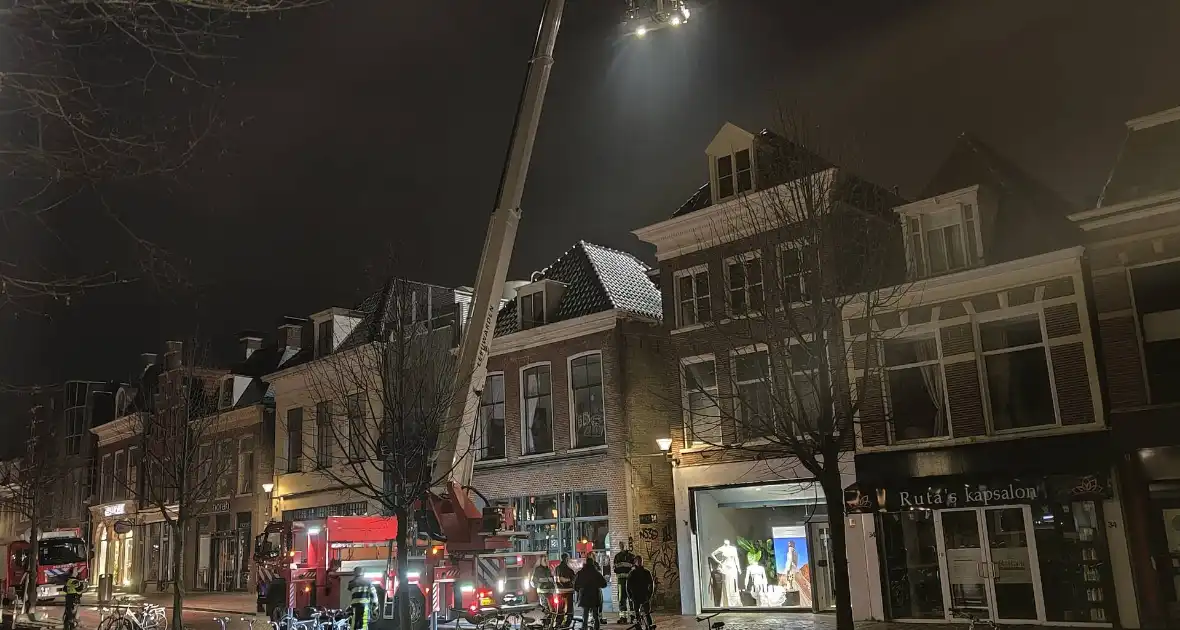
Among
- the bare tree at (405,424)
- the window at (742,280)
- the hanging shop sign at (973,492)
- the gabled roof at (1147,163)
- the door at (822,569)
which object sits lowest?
the door at (822,569)

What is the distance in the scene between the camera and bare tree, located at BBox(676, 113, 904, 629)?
1432 cm

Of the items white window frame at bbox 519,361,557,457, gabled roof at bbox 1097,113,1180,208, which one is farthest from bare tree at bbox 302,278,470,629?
gabled roof at bbox 1097,113,1180,208

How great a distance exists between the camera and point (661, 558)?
80.8ft

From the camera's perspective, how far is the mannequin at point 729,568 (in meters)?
23.0

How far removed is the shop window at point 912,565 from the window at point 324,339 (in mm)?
23072

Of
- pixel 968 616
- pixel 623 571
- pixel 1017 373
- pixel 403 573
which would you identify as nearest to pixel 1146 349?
pixel 1017 373

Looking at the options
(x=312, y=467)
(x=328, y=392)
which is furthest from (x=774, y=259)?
(x=312, y=467)

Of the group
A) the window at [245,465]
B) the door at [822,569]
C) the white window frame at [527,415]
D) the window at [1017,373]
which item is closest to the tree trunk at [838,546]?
the window at [1017,373]

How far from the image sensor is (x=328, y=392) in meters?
34.3

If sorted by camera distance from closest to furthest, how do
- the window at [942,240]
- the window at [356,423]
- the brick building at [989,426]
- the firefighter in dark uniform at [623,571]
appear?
1. the window at [356,423]
2. the brick building at [989,426]
3. the window at [942,240]
4. the firefighter in dark uniform at [623,571]

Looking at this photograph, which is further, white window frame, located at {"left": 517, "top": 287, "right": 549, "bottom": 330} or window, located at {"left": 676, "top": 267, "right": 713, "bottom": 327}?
white window frame, located at {"left": 517, "top": 287, "right": 549, "bottom": 330}

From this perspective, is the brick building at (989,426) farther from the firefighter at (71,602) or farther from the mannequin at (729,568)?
the firefighter at (71,602)

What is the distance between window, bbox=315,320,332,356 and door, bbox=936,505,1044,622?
24307mm

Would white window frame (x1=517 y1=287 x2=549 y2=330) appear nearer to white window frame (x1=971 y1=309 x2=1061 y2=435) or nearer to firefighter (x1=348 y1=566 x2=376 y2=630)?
firefighter (x1=348 y1=566 x2=376 y2=630)
